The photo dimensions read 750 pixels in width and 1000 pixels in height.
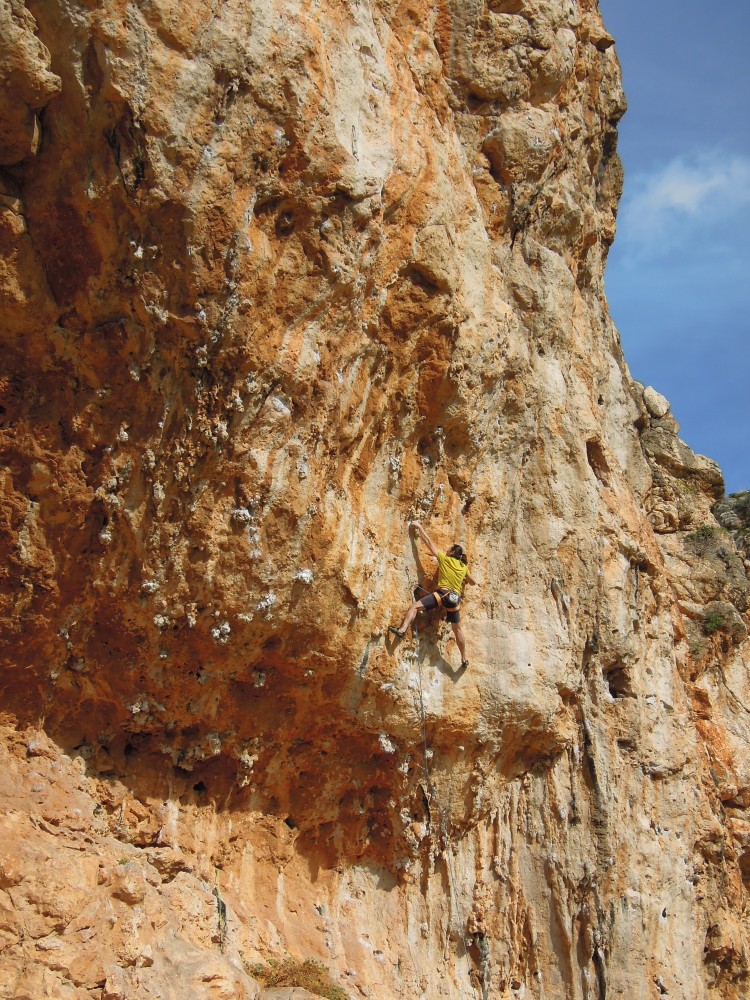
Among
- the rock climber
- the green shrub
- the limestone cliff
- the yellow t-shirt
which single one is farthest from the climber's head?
the green shrub

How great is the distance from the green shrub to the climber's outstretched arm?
3919mm

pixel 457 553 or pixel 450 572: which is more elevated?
pixel 457 553

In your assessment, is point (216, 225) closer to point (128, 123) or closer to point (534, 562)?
point (128, 123)

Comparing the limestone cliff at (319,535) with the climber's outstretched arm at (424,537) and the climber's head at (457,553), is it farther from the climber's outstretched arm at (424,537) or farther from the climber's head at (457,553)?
the climber's head at (457,553)

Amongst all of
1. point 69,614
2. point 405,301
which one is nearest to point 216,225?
point 405,301

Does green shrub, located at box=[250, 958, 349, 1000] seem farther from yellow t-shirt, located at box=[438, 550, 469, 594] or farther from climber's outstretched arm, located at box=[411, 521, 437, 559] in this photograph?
Answer: climber's outstretched arm, located at box=[411, 521, 437, 559]

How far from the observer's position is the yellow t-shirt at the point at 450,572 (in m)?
8.95

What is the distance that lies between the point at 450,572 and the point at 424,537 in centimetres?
43

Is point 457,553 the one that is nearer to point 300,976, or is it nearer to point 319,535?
point 319,535

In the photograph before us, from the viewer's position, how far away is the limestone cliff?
6.95 m

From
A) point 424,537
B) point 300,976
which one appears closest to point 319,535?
point 424,537

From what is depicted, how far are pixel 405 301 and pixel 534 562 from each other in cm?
338

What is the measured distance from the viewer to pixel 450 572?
899 centimetres

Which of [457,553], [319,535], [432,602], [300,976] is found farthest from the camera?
[457,553]
